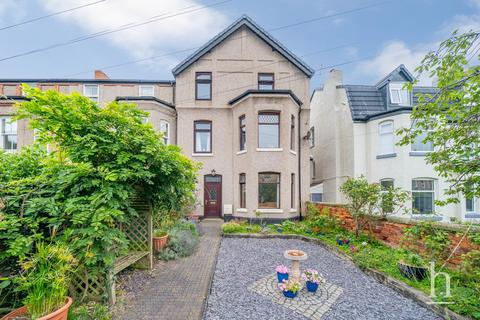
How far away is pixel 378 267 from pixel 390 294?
1.01 m

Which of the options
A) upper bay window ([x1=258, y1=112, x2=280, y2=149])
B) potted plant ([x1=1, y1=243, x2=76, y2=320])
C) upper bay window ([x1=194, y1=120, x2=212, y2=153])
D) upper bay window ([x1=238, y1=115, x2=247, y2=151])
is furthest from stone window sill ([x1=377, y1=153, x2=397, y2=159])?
potted plant ([x1=1, y1=243, x2=76, y2=320])

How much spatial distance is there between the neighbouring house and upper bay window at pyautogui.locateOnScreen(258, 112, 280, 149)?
5098 mm

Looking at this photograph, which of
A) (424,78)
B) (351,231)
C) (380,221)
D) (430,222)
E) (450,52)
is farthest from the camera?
(351,231)

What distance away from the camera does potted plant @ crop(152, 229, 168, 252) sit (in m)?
6.54

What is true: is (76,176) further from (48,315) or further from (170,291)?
(170,291)

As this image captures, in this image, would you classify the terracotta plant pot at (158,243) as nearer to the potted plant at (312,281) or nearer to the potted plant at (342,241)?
the potted plant at (312,281)

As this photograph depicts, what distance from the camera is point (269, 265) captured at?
19.0 ft

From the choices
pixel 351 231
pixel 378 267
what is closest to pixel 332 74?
pixel 351 231

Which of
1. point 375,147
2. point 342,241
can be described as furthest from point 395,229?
point 375,147

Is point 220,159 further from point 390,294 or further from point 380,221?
point 390,294

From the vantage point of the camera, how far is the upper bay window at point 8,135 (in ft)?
42.2

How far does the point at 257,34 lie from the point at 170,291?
1381 centimetres

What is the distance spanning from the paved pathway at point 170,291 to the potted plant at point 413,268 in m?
4.45

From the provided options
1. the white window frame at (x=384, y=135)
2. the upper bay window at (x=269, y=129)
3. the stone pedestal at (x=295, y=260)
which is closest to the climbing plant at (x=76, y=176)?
the stone pedestal at (x=295, y=260)
